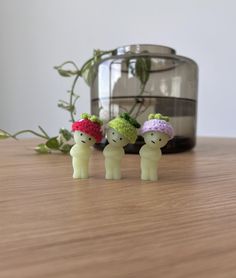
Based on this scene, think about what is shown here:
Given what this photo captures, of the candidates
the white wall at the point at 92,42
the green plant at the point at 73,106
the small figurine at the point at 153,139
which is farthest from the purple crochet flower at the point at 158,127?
the white wall at the point at 92,42

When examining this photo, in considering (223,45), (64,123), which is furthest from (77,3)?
(223,45)

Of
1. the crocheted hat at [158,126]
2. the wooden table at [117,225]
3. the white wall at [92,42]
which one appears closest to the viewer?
the wooden table at [117,225]

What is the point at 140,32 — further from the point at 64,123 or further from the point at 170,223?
the point at 170,223

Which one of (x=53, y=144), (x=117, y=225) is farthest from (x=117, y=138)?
(x=53, y=144)

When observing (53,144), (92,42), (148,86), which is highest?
(92,42)

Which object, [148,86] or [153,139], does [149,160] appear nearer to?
[153,139]

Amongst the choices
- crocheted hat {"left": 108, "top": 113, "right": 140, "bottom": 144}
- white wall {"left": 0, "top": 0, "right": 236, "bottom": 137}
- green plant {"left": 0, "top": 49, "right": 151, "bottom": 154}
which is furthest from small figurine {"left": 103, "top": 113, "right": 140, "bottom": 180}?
white wall {"left": 0, "top": 0, "right": 236, "bottom": 137}

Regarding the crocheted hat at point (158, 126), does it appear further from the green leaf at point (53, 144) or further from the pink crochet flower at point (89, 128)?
the green leaf at point (53, 144)
